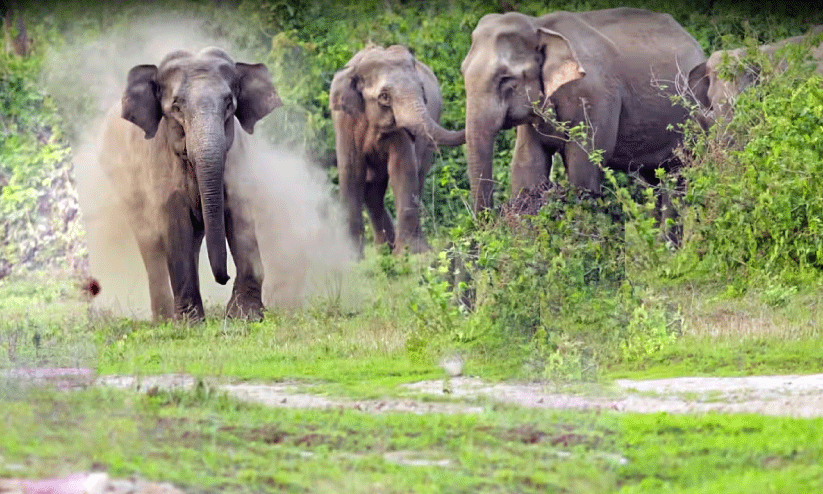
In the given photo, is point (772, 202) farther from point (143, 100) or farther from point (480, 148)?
point (143, 100)

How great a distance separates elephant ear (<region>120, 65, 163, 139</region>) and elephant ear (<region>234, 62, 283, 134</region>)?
0.64 meters

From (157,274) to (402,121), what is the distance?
383 centimetres

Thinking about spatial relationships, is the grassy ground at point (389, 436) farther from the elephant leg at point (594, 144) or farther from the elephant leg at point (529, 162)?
the elephant leg at point (529, 162)

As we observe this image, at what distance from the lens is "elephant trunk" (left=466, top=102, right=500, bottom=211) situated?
12.4m

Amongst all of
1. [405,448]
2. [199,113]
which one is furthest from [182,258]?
[405,448]

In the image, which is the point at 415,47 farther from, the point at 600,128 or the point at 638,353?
the point at 638,353

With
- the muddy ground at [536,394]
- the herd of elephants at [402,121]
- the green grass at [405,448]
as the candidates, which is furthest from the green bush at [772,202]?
the green grass at [405,448]

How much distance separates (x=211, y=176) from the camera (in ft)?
35.1

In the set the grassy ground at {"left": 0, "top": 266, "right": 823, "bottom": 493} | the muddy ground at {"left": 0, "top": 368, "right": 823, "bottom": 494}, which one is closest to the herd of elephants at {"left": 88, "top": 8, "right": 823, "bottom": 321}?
the grassy ground at {"left": 0, "top": 266, "right": 823, "bottom": 493}

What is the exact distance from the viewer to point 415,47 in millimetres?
17531

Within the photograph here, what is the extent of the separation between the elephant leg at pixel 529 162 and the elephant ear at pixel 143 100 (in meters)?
3.30

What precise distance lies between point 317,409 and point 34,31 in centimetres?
882

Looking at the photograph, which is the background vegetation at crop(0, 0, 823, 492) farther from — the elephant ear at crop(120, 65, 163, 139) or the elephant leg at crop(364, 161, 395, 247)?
the elephant ear at crop(120, 65, 163, 139)

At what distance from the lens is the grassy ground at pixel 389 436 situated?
5.57 meters
